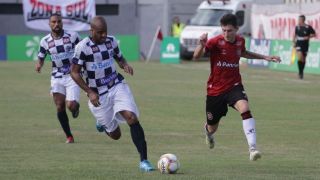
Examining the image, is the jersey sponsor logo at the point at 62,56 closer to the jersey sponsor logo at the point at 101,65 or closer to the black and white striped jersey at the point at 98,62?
the black and white striped jersey at the point at 98,62

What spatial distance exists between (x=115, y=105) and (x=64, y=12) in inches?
1334

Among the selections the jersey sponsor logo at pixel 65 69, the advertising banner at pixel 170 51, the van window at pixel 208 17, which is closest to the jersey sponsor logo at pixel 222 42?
the jersey sponsor logo at pixel 65 69

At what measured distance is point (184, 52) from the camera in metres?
45.1

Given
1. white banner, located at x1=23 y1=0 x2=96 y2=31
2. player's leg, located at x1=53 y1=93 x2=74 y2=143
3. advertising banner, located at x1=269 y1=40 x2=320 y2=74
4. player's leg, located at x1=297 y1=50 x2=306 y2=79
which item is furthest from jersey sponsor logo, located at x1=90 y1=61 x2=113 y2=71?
white banner, located at x1=23 y1=0 x2=96 y2=31

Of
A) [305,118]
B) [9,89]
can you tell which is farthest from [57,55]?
[9,89]

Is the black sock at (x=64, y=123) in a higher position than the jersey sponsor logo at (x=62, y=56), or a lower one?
lower

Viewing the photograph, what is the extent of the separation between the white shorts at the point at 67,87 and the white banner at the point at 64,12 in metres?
29.2

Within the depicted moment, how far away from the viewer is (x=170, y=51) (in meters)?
44.5

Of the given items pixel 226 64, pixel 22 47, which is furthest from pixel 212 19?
pixel 226 64

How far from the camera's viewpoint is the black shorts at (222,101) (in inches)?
481

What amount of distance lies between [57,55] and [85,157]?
2.95m

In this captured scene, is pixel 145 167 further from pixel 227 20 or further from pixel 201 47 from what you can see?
pixel 227 20

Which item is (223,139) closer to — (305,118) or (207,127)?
(207,127)

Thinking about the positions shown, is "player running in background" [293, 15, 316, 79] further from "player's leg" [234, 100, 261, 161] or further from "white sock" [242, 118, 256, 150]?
"white sock" [242, 118, 256, 150]
